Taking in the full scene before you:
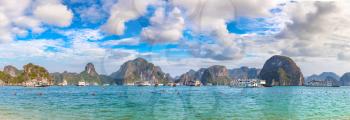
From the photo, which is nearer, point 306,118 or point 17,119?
point 17,119

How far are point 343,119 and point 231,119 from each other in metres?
12.2

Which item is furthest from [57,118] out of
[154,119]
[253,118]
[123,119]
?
[253,118]

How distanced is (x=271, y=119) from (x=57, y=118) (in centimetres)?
2427

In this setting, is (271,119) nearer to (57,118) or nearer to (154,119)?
(154,119)

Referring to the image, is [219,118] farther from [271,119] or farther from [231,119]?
[271,119]

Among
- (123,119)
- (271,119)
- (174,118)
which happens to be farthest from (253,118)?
(123,119)

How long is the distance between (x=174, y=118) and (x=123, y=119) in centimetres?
575

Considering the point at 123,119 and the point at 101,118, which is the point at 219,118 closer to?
the point at 123,119

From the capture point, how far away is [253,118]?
44.4m

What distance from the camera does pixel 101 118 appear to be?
44188 mm

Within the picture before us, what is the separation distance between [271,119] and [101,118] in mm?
19104

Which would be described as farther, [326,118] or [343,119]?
[326,118]

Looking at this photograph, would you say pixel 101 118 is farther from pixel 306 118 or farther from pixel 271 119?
pixel 306 118

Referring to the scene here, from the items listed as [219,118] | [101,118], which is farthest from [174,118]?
[101,118]
